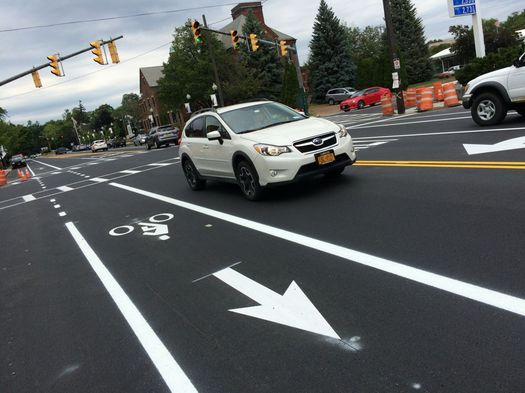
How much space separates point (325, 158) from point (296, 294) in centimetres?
370

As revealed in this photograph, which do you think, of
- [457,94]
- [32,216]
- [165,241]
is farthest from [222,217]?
[457,94]

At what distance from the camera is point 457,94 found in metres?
22.3

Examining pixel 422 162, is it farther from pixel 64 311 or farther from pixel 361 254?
pixel 64 311

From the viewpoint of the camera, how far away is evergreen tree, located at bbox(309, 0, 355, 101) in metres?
55.9

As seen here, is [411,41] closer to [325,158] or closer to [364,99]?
[364,99]

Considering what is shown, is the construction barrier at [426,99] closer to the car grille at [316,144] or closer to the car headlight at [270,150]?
the car grille at [316,144]

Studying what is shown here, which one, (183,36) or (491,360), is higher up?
(183,36)

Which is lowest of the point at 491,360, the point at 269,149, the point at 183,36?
the point at 491,360

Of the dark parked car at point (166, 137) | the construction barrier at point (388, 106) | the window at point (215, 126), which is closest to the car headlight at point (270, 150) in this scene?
the window at point (215, 126)

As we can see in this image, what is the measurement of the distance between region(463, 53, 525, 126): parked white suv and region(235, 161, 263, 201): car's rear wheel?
6.79m

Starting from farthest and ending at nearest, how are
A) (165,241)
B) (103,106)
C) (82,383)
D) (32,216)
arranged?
1. (103,106)
2. (32,216)
3. (165,241)
4. (82,383)

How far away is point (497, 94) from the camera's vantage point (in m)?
11.2

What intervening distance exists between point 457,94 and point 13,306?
2199 centimetres

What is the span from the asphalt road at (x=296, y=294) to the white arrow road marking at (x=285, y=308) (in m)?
0.02
